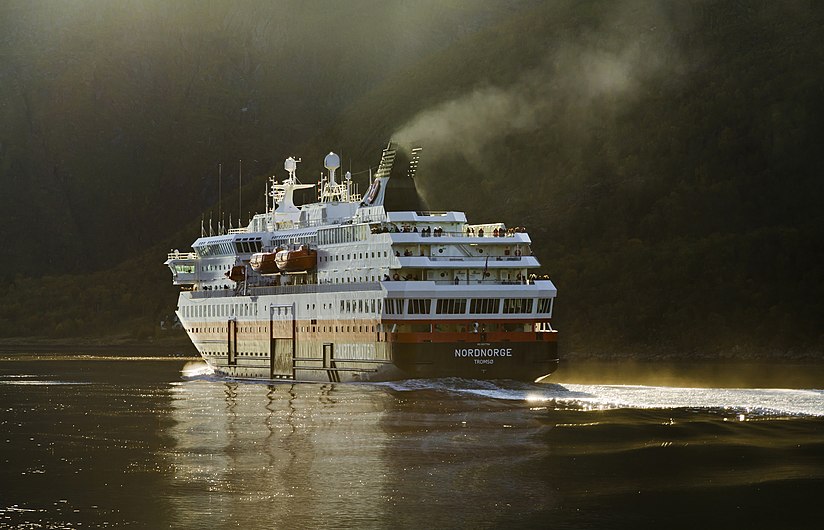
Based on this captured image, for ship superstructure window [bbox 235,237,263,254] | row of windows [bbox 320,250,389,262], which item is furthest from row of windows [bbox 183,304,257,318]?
row of windows [bbox 320,250,389,262]

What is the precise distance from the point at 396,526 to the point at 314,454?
528 inches

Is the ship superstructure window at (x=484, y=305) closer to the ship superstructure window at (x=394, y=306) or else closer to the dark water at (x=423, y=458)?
the ship superstructure window at (x=394, y=306)

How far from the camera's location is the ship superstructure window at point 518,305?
7481cm

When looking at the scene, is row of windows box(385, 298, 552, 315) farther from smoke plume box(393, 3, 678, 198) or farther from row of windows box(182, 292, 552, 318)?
smoke plume box(393, 3, 678, 198)

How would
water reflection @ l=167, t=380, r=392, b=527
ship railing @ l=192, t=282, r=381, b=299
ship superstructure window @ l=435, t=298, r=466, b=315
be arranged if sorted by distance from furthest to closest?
ship railing @ l=192, t=282, r=381, b=299
ship superstructure window @ l=435, t=298, r=466, b=315
water reflection @ l=167, t=380, r=392, b=527

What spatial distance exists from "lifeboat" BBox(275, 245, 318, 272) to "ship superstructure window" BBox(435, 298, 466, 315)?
13.2 m

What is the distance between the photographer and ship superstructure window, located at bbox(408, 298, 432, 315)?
7444 cm

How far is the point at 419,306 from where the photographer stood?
244 feet

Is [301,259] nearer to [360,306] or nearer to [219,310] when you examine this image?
[360,306]

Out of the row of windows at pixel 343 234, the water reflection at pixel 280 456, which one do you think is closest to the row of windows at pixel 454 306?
the water reflection at pixel 280 456

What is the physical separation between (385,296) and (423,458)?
23.7 meters

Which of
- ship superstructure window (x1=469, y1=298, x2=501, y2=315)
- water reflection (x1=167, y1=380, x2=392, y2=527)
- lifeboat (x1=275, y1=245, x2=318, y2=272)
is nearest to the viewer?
water reflection (x1=167, y1=380, x2=392, y2=527)

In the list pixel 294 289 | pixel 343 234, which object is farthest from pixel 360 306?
pixel 294 289

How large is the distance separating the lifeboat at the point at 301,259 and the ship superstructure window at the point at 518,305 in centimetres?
1497
